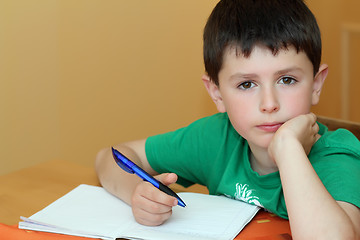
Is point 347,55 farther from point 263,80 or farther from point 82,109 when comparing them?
point 263,80

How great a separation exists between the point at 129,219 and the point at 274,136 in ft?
1.04

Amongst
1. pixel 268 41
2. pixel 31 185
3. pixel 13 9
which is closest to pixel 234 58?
pixel 268 41

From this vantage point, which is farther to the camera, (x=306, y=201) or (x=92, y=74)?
(x=92, y=74)

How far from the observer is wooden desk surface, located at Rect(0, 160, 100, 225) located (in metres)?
1.12

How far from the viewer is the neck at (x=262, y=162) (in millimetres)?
1178

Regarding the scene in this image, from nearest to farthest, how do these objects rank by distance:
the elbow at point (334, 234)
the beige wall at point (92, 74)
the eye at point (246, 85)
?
the elbow at point (334, 234)
the eye at point (246, 85)
the beige wall at point (92, 74)

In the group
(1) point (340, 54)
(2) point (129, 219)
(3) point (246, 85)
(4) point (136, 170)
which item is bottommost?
(1) point (340, 54)

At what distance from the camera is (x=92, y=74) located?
7.54 ft

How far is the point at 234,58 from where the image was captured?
107 centimetres

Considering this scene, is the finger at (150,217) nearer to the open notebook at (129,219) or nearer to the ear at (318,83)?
the open notebook at (129,219)

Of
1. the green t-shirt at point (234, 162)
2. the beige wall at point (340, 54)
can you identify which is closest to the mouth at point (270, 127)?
the green t-shirt at point (234, 162)

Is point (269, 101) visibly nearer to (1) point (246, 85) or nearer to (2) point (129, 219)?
(1) point (246, 85)

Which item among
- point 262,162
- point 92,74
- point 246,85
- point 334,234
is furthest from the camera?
point 92,74

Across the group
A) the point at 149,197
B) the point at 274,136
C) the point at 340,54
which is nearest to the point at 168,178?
the point at 149,197
